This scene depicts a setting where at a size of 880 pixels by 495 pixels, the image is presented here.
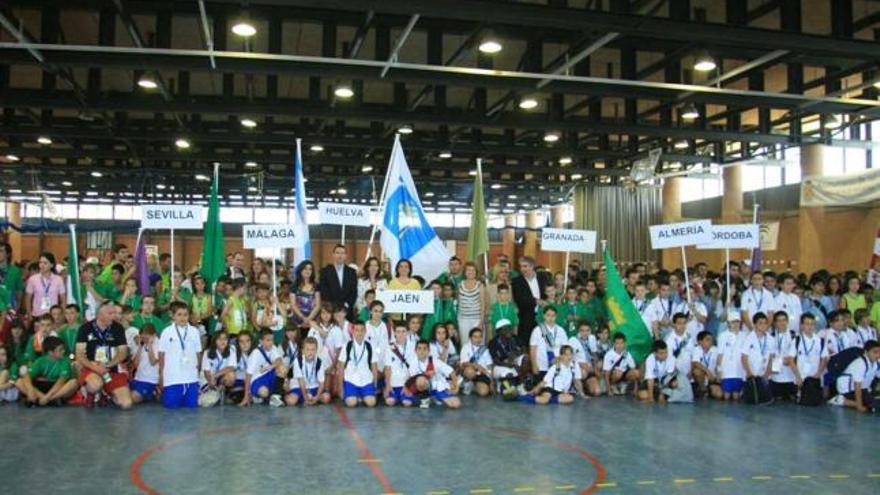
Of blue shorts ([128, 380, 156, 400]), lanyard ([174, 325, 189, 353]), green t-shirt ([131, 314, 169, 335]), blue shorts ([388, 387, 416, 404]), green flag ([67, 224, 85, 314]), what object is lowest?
blue shorts ([388, 387, 416, 404])

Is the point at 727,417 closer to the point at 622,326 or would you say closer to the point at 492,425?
the point at 622,326

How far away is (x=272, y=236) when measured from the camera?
11219 mm

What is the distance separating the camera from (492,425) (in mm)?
8594

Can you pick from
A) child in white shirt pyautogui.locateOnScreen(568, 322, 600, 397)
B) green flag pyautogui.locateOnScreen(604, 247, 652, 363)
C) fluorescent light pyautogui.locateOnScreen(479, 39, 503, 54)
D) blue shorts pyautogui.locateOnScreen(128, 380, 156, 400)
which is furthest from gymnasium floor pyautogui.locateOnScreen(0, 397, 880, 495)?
fluorescent light pyautogui.locateOnScreen(479, 39, 503, 54)

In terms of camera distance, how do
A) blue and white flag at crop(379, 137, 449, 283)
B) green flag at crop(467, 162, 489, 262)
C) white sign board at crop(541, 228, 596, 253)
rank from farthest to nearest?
green flag at crop(467, 162, 489, 262) < white sign board at crop(541, 228, 596, 253) < blue and white flag at crop(379, 137, 449, 283)

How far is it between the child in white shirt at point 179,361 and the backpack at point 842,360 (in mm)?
8919

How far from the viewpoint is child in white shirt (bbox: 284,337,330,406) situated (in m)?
9.88

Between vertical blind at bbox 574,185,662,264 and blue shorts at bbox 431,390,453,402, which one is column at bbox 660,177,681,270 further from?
blue shorts at bbox 431,390,453,402

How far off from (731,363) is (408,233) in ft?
17.5

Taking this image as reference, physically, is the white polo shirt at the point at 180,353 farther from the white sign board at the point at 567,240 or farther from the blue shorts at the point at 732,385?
the blue shorts at the point at 732,385

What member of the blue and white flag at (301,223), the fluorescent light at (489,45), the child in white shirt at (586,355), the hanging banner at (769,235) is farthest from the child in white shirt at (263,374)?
the hanging banner at (769,235)

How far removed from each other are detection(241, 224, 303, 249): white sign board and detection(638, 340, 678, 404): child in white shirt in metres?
5.51

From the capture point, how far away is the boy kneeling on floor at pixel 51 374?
945cm

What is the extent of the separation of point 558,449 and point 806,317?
5.56 metres
